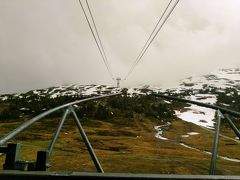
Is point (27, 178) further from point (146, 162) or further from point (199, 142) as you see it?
point (199, 142)

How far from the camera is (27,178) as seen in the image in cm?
436

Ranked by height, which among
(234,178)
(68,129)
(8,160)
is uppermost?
(234,178)

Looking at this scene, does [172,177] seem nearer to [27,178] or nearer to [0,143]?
[27,178]

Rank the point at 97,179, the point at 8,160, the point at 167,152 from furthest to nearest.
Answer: the point at 167,152, the point at 8,160, the point at 97,179

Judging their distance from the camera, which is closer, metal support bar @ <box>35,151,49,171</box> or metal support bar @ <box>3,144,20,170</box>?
metal support bar @ <box>3,144,20,170</box>

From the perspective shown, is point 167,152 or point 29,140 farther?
point 29,140

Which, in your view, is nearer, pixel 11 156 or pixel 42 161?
pixel 11 156

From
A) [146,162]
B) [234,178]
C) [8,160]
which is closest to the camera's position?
[234,178]

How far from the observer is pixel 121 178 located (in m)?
4.15

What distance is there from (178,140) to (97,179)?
6959 inches

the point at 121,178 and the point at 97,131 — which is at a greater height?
the point at 121,178

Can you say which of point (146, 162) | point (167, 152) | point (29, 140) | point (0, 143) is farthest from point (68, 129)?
point (0, 143)

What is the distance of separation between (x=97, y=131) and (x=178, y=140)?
1679 inches

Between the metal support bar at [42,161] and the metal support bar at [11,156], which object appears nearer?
the metal support bar at [11,156]
